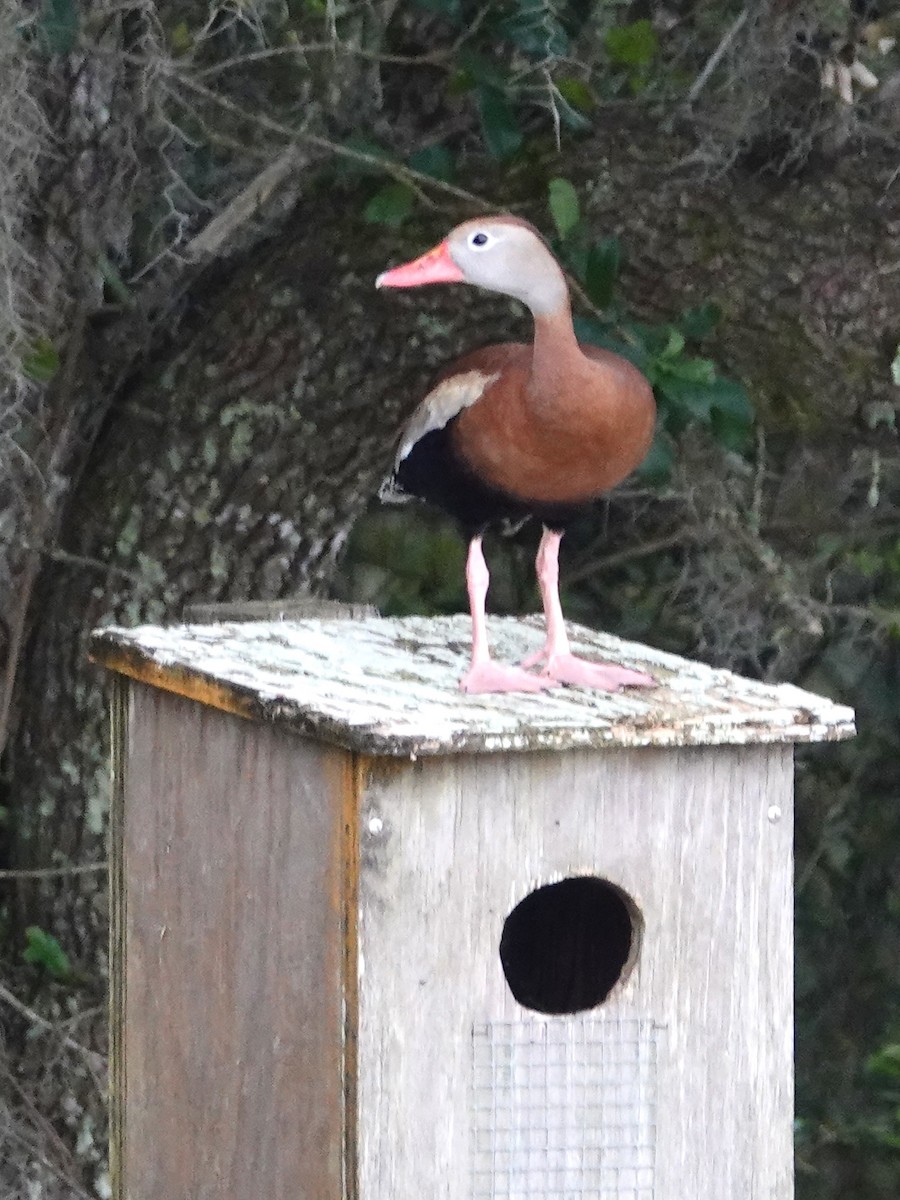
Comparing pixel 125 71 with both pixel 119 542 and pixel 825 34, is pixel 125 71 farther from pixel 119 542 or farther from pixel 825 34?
pixel 825 34

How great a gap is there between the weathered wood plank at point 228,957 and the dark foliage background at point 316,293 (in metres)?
0.89

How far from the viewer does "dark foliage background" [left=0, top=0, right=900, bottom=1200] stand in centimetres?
253

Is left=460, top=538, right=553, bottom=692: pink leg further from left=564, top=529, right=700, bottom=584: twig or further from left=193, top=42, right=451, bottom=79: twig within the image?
left=564, top=529, right=700, bottom=584: twig

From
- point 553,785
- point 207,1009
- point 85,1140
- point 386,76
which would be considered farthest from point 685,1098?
point 386,76

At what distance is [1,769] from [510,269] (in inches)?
65.1

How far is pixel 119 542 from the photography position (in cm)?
283

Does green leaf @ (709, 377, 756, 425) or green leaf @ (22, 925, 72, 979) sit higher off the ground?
green leaf @ (709, 377, 756, 425)

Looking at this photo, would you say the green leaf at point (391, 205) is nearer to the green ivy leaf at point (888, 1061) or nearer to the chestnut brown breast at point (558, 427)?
the chestnut brown breast at point (558, 427)

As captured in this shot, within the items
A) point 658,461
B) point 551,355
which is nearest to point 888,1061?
point 658,461

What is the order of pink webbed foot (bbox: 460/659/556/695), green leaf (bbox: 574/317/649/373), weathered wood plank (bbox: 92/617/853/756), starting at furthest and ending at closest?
green leaf (bbox: 574/317/649/373) < pink webbed foot (bbox: 460/659/556/695) < weathered wood plank (bbox: 92/617/853/756)

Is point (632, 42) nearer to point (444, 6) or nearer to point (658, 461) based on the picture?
point (444, 6)

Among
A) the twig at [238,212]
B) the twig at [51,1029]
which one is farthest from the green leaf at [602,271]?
the twig at [51,1029]

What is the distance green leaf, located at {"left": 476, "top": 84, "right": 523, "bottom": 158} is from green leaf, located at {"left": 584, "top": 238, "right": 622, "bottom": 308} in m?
0.22

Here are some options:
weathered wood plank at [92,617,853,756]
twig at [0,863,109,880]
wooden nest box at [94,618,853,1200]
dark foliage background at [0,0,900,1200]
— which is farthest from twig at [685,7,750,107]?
twig at [0,863,109,880]
